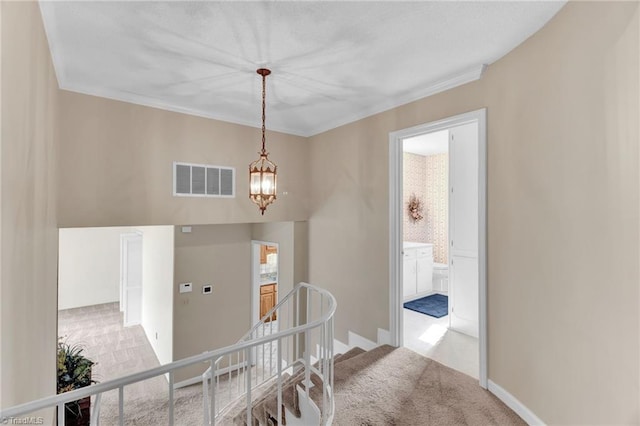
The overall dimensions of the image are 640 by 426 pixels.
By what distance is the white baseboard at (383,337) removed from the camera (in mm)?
3414

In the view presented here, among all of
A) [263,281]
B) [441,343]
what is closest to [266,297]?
[263,281]

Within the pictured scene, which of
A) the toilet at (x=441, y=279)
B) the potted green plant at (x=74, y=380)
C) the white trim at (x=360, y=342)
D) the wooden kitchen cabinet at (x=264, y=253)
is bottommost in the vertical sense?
the potted green plant at (x=74, y=380)

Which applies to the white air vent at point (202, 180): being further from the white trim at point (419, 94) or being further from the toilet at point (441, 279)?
the toilet at point (441, 279)

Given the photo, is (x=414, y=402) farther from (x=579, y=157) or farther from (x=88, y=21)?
(x=88, y=21)

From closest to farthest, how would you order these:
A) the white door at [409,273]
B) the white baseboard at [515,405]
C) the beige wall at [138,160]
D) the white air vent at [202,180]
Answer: the white baseboard at [515,405]
the beige wall at [138,160]
the white air vent at [202,180]
the white door at [409,273]

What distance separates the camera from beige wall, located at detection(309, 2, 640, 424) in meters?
1.50

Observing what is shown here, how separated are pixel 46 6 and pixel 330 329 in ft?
8.71

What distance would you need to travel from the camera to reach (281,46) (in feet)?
7.38

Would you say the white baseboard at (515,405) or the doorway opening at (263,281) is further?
the doorway opening at (263,281)

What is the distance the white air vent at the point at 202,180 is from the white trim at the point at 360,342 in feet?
7.75

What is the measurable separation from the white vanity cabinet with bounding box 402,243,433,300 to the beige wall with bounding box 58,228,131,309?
21.7ft

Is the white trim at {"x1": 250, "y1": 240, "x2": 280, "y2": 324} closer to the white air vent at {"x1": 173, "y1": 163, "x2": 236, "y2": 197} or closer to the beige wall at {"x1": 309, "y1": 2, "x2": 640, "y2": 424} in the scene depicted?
the white air vent at {"x1": 173, "y1": 163, "x2": 236, "y2": 197}

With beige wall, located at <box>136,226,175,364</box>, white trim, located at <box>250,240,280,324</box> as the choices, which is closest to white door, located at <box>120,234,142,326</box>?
beige wall, located at <box>136,226,175,364</box>

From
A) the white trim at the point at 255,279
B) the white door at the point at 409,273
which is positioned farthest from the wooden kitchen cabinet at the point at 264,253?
the white door at the point at 409,273
